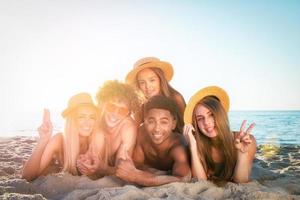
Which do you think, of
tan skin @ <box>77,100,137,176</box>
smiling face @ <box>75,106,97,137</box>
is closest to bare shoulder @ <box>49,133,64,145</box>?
smiling face @ <box>75,106,97,137</box>

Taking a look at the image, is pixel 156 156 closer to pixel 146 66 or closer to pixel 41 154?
pixel 146 66

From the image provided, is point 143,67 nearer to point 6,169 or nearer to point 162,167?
point 162,167

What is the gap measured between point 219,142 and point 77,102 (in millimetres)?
1746

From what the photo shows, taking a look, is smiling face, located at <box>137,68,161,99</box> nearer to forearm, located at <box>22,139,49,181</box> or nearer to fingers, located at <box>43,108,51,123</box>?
fingers, located at <box>43,108,51,123</box>

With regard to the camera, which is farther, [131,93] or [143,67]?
[143,67]

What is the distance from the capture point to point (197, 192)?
3.75 meters

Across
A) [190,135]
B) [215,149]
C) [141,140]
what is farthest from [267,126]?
[190,135]

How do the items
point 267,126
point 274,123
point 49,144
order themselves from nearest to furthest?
point 49,144
point 267,126
point 274,123

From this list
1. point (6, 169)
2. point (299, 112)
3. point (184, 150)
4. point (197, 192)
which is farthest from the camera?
point (299, 112)

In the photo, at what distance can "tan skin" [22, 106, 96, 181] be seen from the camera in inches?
163

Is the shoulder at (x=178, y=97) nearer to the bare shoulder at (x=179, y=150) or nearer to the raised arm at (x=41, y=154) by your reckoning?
the bare shoulder at (x=179, y=150)

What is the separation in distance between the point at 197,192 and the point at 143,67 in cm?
176

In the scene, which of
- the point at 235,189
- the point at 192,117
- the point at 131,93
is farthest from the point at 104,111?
the point at 235,189

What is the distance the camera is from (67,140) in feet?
14.0
